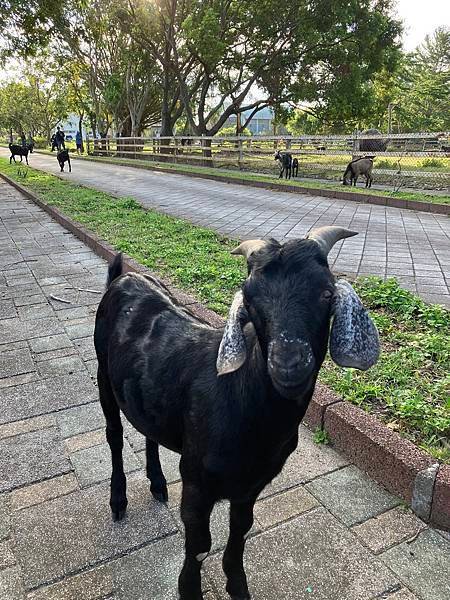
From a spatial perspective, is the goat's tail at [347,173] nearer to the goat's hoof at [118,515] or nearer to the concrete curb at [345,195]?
the concrete curb at [345,195]

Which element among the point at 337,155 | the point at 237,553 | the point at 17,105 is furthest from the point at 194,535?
the point at 17,105

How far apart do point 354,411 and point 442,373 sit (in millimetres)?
886

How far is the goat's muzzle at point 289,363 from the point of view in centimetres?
146

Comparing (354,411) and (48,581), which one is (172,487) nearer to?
(48,581)

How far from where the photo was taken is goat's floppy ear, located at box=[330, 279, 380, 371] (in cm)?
161

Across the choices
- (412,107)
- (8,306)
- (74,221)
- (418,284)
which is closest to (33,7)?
(74,221)

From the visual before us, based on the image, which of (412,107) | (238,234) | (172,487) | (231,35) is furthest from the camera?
(412,107)

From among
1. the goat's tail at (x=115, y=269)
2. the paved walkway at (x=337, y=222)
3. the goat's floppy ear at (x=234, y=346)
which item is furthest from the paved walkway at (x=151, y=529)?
the paved walkway at (x=337, y=222)

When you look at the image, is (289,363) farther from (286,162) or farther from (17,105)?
(17,105)

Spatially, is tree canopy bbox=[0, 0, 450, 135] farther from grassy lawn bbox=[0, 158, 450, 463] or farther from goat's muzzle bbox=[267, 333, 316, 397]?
goat's muzzle bbox=[267, 333, 316, 397]

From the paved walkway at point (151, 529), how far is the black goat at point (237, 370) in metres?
0.20

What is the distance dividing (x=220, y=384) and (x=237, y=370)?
10 cm

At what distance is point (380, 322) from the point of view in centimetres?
427

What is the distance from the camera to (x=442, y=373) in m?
3.46
